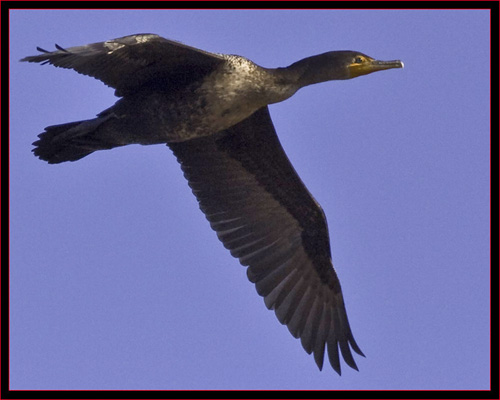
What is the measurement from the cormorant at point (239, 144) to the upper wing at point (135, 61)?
0.01m

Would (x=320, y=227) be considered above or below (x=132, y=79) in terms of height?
below

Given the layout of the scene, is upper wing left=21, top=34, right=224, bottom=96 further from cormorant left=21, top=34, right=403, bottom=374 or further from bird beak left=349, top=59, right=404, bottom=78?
bird beak left=349, top=59, right=404, bottom=78

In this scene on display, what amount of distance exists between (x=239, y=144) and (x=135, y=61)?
1.63 metres

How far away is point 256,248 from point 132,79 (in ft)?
6.82

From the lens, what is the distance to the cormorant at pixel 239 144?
9.09 metres

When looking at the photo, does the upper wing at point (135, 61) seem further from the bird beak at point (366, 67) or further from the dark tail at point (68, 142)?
the bird beak at point (366, 67)

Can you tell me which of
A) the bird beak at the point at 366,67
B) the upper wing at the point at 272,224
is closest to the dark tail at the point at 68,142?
the upper wing at the point at 272,224

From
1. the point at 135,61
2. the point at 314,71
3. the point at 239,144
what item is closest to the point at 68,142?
the point at 135,61

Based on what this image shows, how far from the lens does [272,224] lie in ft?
34.6

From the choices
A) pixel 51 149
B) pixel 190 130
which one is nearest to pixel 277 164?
pixel 190 130

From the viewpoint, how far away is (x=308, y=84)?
949cm

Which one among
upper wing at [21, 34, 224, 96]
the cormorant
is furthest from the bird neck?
upper wing at [21, 34, 224, 96]

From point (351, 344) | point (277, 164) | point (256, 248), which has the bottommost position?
point (351, 344)

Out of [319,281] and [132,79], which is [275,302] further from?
[132,79]
